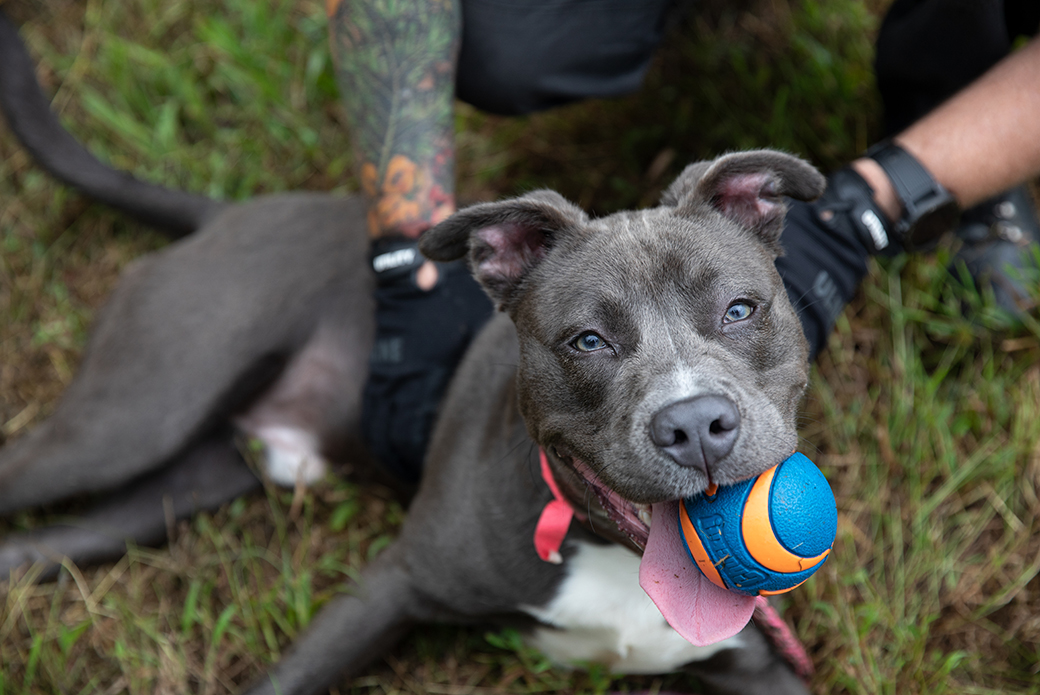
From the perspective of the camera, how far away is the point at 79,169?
3.75m

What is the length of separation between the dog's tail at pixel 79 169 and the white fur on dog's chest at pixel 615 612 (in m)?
2.17

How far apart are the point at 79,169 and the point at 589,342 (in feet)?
8.57

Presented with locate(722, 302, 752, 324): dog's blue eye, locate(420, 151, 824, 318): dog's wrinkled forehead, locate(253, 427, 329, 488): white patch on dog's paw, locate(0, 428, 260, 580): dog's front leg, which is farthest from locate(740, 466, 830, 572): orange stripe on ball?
locate(0, 428, 260, 580): dog's front leg

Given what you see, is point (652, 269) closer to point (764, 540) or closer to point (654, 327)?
point (654, 327)

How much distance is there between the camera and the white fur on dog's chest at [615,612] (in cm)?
255

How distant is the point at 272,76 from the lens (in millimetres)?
4516

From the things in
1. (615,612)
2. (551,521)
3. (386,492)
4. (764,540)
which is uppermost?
(764,540)

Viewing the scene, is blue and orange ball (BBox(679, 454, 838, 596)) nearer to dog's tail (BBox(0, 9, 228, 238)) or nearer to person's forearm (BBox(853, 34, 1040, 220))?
person's forearm (BBox(853, 34, 1040, 220))

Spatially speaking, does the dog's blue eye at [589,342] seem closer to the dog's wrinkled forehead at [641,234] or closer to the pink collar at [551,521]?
the dog's wrinkled forehead at [641,234]

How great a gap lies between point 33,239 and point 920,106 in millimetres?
4014

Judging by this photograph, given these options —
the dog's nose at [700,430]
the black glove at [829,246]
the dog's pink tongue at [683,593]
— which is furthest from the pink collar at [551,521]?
the black glove at [829,246]

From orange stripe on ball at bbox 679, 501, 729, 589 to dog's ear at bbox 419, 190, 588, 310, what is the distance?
80 cm

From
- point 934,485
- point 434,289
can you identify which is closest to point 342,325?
point 434,289

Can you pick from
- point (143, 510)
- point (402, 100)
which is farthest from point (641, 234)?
point (143, 510)
